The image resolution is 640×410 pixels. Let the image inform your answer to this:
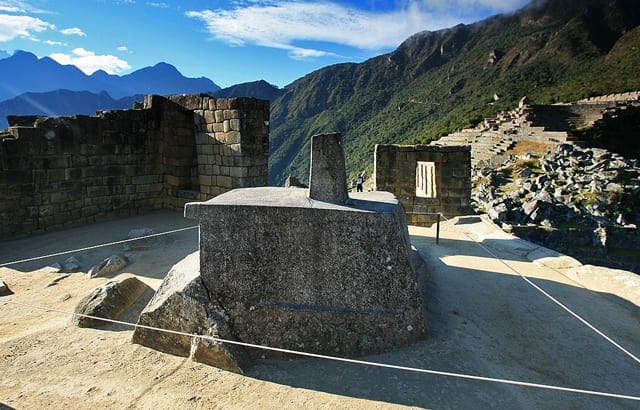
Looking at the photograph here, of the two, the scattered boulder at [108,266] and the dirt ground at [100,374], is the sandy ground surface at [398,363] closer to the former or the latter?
the dirt ground at [100,374]

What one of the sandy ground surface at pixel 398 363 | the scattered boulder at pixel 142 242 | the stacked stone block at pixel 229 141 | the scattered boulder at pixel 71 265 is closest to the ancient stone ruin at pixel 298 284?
the sandy ground surface at pixel 398 363

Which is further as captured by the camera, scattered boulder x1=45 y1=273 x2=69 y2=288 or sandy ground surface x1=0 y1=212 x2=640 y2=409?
scattered boulder x1=45 y1=273 x2=69 y2=288

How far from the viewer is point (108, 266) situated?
5184 mm

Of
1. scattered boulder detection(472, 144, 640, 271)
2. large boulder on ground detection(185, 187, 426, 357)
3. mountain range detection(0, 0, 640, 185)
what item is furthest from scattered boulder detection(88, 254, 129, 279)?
mountain range detection(0, 0, 640, 185)

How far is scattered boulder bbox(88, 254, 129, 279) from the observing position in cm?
510

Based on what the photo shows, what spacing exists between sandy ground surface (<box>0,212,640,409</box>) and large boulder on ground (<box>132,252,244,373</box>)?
0.09 metres

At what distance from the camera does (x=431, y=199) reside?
10.4 meters

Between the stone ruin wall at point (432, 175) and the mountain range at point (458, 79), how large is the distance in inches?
1096

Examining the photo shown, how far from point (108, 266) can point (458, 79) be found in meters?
58.7

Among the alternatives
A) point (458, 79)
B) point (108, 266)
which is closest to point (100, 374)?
point (108, 266)

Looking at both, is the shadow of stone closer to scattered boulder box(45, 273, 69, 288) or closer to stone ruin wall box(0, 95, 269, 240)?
scattered boulder box(45, 273, 69, 288)

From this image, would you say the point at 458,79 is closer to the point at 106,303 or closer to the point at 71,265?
the point at 71,265

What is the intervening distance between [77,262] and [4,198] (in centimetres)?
271

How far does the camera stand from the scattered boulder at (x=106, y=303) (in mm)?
3676
